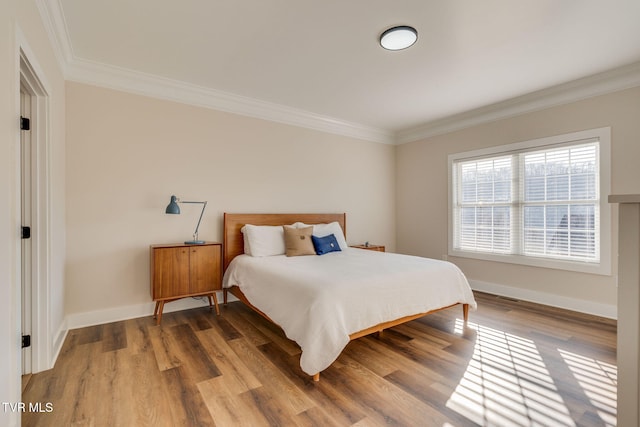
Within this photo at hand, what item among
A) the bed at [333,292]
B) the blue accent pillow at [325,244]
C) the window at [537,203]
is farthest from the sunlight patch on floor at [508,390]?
the blue accent pillow at [325,244]

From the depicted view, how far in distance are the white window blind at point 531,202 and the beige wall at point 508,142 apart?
18 cm

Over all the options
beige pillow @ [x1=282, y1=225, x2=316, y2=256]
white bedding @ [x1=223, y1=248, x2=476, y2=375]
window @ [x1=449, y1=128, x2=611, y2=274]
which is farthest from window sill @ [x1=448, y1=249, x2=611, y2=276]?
beige pillow @ [x1=282, y1=225, x2=316, y2=256]

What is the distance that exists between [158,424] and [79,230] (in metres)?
2.23

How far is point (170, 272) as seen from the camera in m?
3.08

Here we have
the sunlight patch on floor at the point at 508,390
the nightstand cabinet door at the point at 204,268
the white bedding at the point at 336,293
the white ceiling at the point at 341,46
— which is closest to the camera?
the sunlight patch on floor at the point at 508,390

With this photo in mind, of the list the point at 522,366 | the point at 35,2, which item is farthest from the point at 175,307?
the point at 522,366

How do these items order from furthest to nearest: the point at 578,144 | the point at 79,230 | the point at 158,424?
1. the point at 578,144
2. the point at 79,230
3. the point at 158,424

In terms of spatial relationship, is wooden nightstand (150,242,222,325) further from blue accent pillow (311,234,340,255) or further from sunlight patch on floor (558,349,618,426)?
sunlight patch on floor (558,349,618,426)

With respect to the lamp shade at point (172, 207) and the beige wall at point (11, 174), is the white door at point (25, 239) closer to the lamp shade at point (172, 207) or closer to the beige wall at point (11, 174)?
the beige wall at point (11, 174)

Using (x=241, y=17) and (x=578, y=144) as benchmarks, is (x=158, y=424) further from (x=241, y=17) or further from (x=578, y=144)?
(x=578, y=144)

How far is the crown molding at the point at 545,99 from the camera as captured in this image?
3072mm

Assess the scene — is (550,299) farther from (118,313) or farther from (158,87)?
(158,87)

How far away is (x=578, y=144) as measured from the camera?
11.3 feet

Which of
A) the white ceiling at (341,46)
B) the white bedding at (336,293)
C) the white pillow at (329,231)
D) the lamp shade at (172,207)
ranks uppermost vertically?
the white ceiling at (341,46)
